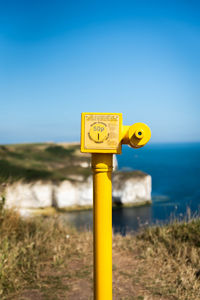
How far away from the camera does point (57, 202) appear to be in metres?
32.5

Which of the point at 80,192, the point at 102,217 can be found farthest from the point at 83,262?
the point at 80,192

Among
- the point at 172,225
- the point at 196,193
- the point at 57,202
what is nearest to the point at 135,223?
the point at 57,202

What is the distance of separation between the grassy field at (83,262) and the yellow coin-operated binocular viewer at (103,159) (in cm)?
120

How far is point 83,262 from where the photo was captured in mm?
4012

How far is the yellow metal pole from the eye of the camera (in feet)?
6.88

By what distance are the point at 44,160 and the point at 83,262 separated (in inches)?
1509

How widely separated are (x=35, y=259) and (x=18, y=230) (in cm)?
81

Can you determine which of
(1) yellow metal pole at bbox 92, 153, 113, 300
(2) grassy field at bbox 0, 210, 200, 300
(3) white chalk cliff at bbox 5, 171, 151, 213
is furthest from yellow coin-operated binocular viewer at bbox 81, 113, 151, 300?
(3) white chalk cliff at bbox 5, 171, 151, 213

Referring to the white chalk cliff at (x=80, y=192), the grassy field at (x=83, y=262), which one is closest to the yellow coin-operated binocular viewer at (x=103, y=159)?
the grassy field at (x=83, y=262)

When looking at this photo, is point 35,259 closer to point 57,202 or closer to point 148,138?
point 148,138

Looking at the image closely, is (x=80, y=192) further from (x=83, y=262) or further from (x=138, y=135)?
(x=138, y=135)

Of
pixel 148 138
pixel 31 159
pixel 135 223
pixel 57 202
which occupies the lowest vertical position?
pixel 135 223

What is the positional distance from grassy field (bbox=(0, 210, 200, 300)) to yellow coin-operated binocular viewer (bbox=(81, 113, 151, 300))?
120 cm

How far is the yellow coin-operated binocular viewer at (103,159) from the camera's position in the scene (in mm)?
2047
